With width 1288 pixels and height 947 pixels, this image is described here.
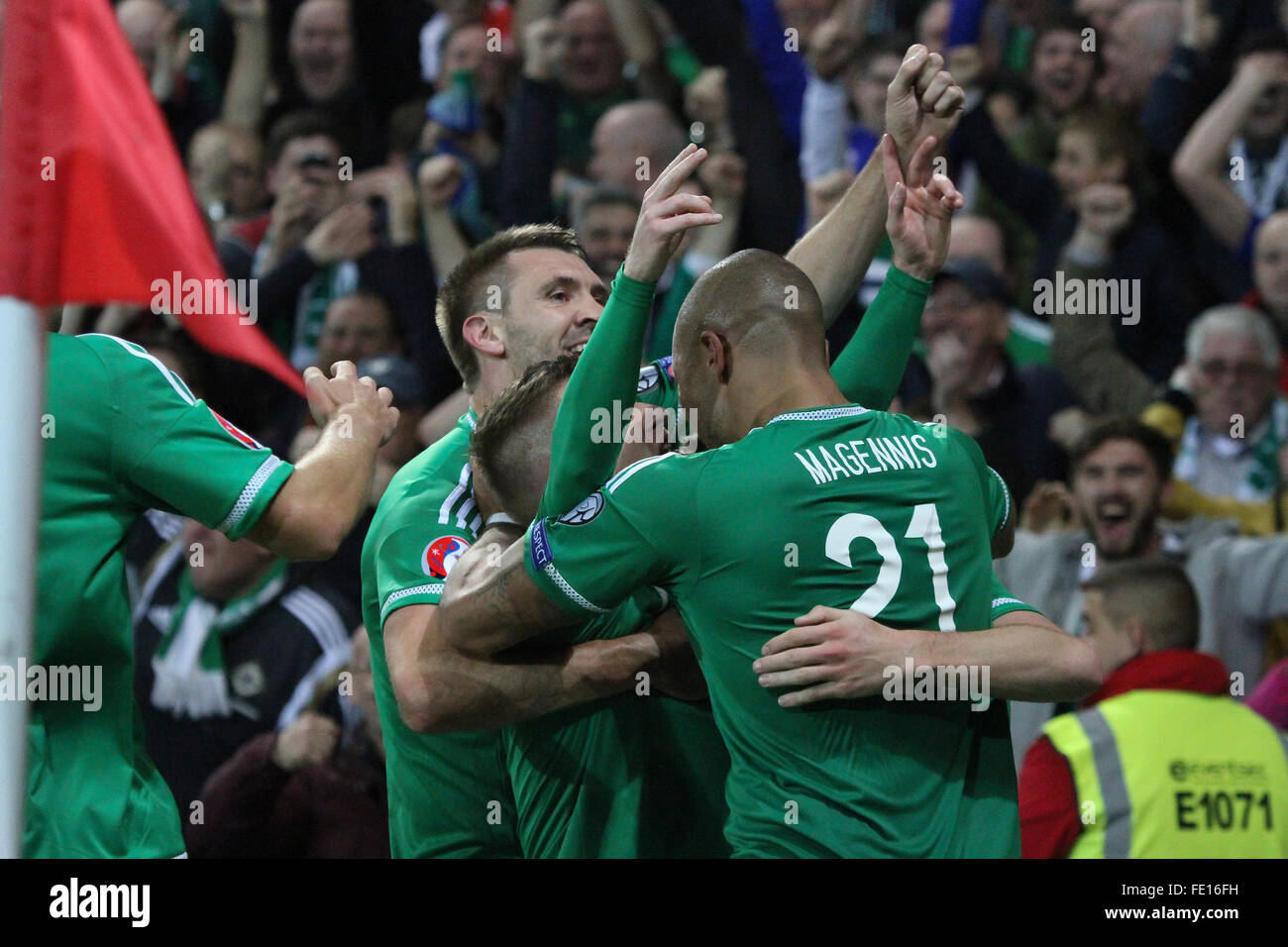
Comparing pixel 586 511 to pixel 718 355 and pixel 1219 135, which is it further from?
pixel 1219 135

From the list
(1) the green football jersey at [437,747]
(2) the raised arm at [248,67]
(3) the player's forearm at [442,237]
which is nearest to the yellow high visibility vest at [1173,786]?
(1) the green football jersey at [437,747]

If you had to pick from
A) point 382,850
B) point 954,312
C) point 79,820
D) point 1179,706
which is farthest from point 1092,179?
point 79,820

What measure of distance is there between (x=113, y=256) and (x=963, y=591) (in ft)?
5.48

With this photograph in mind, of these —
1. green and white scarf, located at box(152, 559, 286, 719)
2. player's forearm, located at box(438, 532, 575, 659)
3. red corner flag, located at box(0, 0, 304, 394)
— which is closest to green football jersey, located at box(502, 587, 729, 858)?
player's forearm, located at box(438, 532, 575, 659)

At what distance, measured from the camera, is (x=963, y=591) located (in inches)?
118

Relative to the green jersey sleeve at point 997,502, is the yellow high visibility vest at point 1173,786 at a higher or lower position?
lower

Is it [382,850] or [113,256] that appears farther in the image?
[382,850]

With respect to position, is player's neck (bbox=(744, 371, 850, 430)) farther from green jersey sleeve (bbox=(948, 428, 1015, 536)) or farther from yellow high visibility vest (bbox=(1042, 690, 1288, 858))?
yellow high visibility vest (bbox=(1042, 690, 1288, 858))

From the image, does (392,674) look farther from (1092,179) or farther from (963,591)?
(1092,179)

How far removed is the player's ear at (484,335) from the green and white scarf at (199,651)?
1.99 metres

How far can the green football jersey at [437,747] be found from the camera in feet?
11.3

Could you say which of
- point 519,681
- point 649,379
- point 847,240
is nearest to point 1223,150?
point 847,240

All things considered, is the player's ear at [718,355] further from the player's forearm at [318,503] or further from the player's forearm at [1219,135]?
the player's forearm at [1219,135]

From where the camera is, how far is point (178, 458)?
9.68 ft
